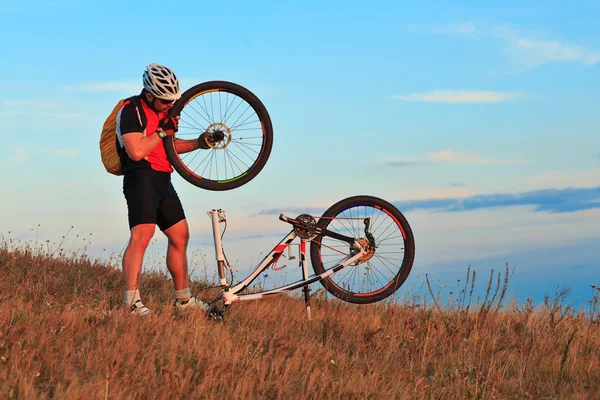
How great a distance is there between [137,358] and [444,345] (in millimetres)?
3661

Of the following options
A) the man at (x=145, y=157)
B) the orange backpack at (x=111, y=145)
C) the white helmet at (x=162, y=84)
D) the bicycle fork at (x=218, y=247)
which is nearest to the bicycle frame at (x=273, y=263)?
the bicycle fork at (x=218, y=247)

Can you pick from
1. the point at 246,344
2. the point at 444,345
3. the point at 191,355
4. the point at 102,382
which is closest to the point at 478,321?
the point at 444,345

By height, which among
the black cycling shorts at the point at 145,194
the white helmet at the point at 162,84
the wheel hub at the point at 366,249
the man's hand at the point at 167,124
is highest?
the white helmet at the point at 162,84

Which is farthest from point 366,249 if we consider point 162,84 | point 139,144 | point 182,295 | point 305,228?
point 162,84

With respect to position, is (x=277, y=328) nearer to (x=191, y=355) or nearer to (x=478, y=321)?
(x=191, y=355)

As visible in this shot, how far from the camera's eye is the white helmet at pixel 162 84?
808 cm

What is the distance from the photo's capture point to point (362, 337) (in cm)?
768

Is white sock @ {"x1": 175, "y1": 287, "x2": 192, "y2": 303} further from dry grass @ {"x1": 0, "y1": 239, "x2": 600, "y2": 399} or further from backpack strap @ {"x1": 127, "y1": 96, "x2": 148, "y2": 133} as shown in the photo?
backpack strap @ {"x1": 127, "y1": 96, "x2": 148, "y2": 133}

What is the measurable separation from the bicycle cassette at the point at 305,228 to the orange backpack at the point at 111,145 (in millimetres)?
2273

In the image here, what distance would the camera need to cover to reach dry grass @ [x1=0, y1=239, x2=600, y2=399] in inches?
220

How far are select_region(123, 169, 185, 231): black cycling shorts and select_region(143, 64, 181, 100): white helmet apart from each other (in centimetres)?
92

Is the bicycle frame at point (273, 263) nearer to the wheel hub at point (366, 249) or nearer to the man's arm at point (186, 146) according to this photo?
the wheel hub at point (366, 249)

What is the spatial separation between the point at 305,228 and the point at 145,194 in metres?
1.95

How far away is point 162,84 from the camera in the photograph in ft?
26.5
